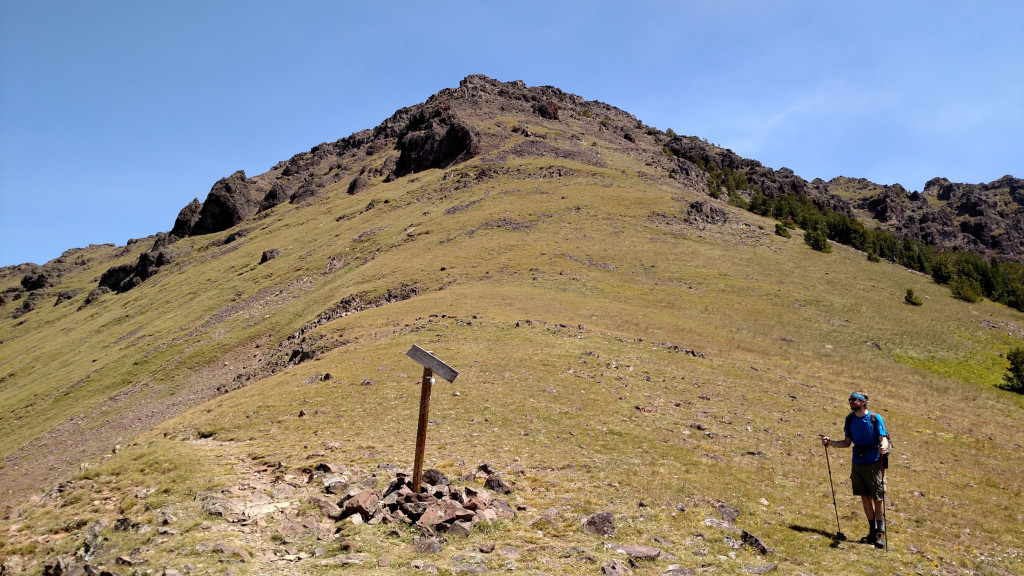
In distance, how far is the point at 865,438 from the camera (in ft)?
44.6

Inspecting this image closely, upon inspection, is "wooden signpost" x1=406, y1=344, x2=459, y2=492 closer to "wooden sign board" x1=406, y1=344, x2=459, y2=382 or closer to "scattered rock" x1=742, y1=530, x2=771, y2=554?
"wooden sign board" x1=406, y1=344, x2=459, y2=382

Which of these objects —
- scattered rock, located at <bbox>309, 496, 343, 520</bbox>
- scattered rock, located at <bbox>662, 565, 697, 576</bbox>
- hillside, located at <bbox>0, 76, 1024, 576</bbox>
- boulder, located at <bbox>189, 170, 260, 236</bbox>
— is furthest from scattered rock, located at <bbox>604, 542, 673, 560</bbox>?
boulder, located at <bbox>189, 170, 260, 236</bbox>

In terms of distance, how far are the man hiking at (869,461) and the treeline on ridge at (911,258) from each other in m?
68.3

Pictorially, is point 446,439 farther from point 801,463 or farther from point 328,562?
point 801,463

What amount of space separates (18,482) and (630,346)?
45584 millimetres

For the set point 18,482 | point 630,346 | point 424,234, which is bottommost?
point 18,482

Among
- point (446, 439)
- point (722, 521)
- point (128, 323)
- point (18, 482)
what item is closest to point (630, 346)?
point (446, 439)

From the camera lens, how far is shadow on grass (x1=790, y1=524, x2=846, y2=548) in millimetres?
13184

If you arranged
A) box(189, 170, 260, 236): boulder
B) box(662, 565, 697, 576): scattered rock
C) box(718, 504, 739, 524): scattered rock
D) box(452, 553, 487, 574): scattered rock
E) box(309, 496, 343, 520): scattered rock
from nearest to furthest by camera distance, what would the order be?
box(452, 553, 487, 574): scattered rock < box(662, 565, 697, 576): scattered rock < box(309, 496, 343, 520): scattered rock < box(718, 504, 739, 524): scattered rock < box(189, 170, 260, 236): boulder

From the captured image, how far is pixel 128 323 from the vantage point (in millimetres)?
91000

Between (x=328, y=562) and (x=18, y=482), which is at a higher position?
(x=328, y=562)

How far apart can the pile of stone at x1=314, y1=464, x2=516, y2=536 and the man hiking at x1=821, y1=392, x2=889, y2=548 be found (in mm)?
9262

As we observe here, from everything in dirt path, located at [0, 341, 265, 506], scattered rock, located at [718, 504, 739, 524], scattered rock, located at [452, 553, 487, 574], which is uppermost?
scattered rock, located at [452, 553, 487, 574]

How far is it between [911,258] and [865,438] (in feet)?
354
